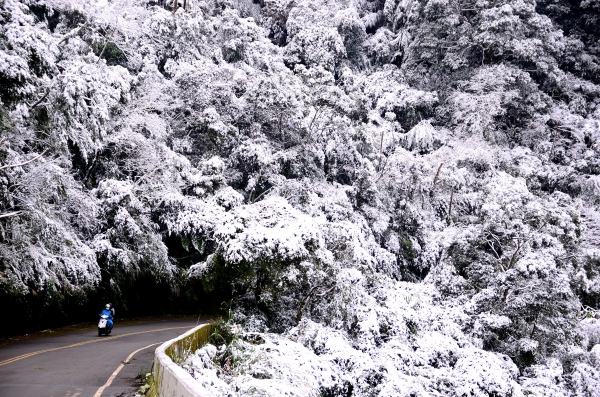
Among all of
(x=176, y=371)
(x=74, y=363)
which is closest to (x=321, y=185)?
(x=74, y=363)

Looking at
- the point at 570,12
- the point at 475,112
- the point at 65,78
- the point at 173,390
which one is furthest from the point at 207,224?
the point at 570,12

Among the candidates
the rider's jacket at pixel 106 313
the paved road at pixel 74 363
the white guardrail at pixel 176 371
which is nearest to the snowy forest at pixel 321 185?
the white guardrail at pixel 176 371

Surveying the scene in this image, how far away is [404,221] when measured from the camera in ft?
107

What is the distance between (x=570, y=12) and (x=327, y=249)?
38.4 meters

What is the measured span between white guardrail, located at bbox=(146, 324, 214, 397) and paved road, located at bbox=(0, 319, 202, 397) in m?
1.24

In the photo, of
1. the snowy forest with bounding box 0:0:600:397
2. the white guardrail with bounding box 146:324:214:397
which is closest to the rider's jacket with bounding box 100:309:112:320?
the snowy forest with bounding box 0:0:600:397

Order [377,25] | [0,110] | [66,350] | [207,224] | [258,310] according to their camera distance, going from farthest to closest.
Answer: [377,25] → [207,224] → [258,310] → [66,350] → [0,110]

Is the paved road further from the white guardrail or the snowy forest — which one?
the snowy forest

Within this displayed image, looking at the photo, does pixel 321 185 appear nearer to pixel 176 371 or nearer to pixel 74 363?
pixel 74 363

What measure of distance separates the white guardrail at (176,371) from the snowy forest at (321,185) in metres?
0.54

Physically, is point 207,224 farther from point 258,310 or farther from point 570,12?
point 570,12

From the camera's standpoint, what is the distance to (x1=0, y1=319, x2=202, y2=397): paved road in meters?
9.49

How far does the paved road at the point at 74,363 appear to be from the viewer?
374 inches

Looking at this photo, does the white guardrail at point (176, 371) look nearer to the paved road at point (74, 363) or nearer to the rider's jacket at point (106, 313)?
the paved road at point (74, 363)
